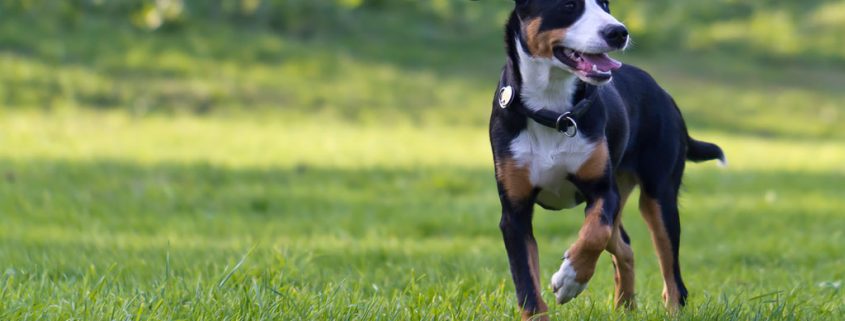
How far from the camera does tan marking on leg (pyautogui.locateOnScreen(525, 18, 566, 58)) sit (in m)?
4.48

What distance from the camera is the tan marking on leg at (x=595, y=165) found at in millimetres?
4504

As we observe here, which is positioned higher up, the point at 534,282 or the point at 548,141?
the point at 548,141

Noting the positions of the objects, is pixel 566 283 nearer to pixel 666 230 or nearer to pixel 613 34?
pixel 613 34

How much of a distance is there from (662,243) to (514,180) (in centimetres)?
110

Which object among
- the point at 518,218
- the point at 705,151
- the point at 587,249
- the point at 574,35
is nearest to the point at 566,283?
the point at 587,249

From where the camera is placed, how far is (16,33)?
55.3 feet

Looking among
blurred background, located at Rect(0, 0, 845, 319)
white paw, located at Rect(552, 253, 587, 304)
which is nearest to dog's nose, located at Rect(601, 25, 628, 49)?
white paw, located at Rect(552, 253, 587, 304)

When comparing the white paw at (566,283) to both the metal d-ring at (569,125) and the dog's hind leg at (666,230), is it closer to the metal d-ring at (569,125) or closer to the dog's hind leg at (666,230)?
the metal d-ring at (569,125)

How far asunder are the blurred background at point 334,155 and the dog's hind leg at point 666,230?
220 millimetres

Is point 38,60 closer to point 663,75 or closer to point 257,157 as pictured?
point 257,157

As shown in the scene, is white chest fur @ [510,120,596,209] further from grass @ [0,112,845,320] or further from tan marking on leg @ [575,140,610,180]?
grass @ [0,112,845,320]

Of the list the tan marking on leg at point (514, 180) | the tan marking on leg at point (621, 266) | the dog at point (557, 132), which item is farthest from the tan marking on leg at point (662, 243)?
the tan marking on leg at point (514, 180)

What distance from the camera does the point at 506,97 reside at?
456 cm

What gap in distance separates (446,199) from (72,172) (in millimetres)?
3033
